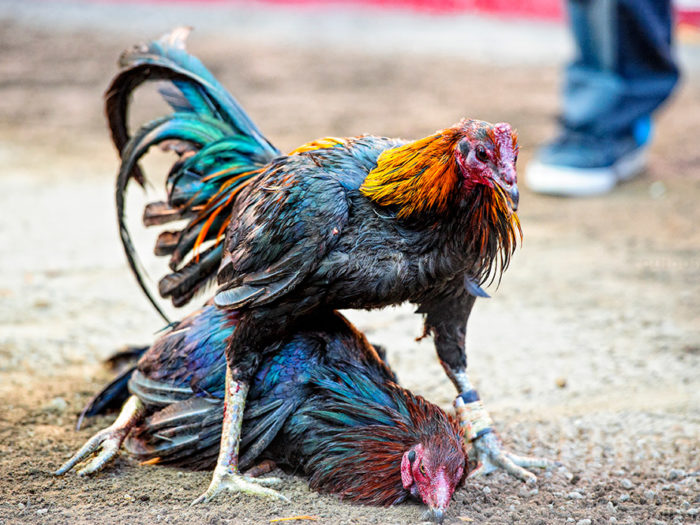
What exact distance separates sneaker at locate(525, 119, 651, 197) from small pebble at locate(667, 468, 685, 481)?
449 cm

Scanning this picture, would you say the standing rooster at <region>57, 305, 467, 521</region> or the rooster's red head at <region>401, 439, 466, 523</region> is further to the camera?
the standing rooster at <region>57, 305, 467, 521</region>

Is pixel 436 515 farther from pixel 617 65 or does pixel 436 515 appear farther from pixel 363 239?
pixel 617 65

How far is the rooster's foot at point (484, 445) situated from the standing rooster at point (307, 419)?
244 millimetres

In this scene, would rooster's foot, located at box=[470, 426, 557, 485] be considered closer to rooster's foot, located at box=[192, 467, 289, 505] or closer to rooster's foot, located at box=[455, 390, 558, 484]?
rooster's foot, located at box=[455, 390, 558, 484]

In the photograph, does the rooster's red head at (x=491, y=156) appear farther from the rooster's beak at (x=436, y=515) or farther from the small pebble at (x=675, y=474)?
the small pebble at (x=675, y=474)

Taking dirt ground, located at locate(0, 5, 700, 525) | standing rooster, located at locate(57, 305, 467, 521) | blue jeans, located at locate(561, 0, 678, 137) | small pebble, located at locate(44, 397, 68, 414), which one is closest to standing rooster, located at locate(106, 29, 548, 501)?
standing rooster, located at locate(57, 305, 467, 521)

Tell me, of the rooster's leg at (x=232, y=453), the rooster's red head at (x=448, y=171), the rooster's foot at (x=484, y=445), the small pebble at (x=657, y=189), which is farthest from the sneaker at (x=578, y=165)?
the rooster's leg at (x=232, y=453)

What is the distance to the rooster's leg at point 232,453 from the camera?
10.3ft

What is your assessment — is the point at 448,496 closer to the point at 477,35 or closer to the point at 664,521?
the point at 664,521

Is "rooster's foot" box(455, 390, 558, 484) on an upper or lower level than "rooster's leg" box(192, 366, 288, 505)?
lower

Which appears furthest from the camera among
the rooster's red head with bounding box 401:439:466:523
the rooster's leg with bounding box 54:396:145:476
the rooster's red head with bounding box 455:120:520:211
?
the rooster's leg with bounding box 54:396:145:476

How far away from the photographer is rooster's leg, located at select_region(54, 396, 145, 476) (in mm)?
3371

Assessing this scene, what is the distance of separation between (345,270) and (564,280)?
11.2 ft

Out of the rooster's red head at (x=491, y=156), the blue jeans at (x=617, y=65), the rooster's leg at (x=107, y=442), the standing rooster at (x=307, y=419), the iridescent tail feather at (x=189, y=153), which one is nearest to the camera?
the rooster's red head at (x=491, y=156)
